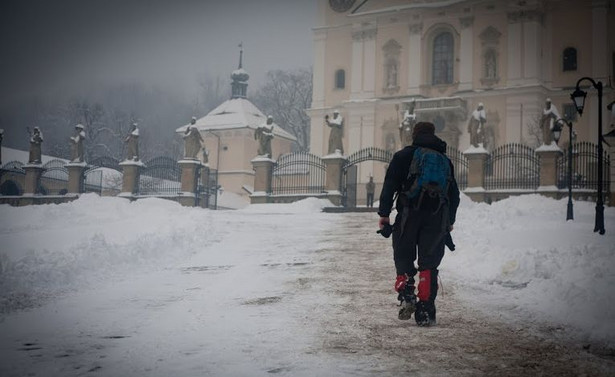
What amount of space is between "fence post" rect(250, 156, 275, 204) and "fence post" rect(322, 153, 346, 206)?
2.98 metres

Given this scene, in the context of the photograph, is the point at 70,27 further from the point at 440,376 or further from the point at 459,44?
the point at 459,44

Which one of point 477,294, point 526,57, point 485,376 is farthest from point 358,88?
point 485,376

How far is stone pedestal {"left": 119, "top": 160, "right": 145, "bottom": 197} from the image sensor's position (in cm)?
3038

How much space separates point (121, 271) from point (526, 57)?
3988 cm

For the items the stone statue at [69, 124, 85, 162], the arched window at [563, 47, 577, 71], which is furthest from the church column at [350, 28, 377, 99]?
the stone statue at [69, 124, 85, 162]

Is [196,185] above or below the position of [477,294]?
above

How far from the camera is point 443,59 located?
4516 cm

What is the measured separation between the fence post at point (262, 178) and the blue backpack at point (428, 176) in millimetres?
22234

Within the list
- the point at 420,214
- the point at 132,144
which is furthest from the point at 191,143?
the point at 420,214

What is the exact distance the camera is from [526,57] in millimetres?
41656

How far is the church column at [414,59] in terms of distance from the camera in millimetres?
45031

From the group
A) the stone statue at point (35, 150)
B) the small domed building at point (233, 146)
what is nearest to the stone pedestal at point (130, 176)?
the stone statue at point (35, 150)

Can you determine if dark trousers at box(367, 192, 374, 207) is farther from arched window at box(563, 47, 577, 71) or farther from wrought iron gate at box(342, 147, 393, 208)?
arched window at box(563, 47, 577, 71)

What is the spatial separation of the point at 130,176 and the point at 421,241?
27.3 meters
